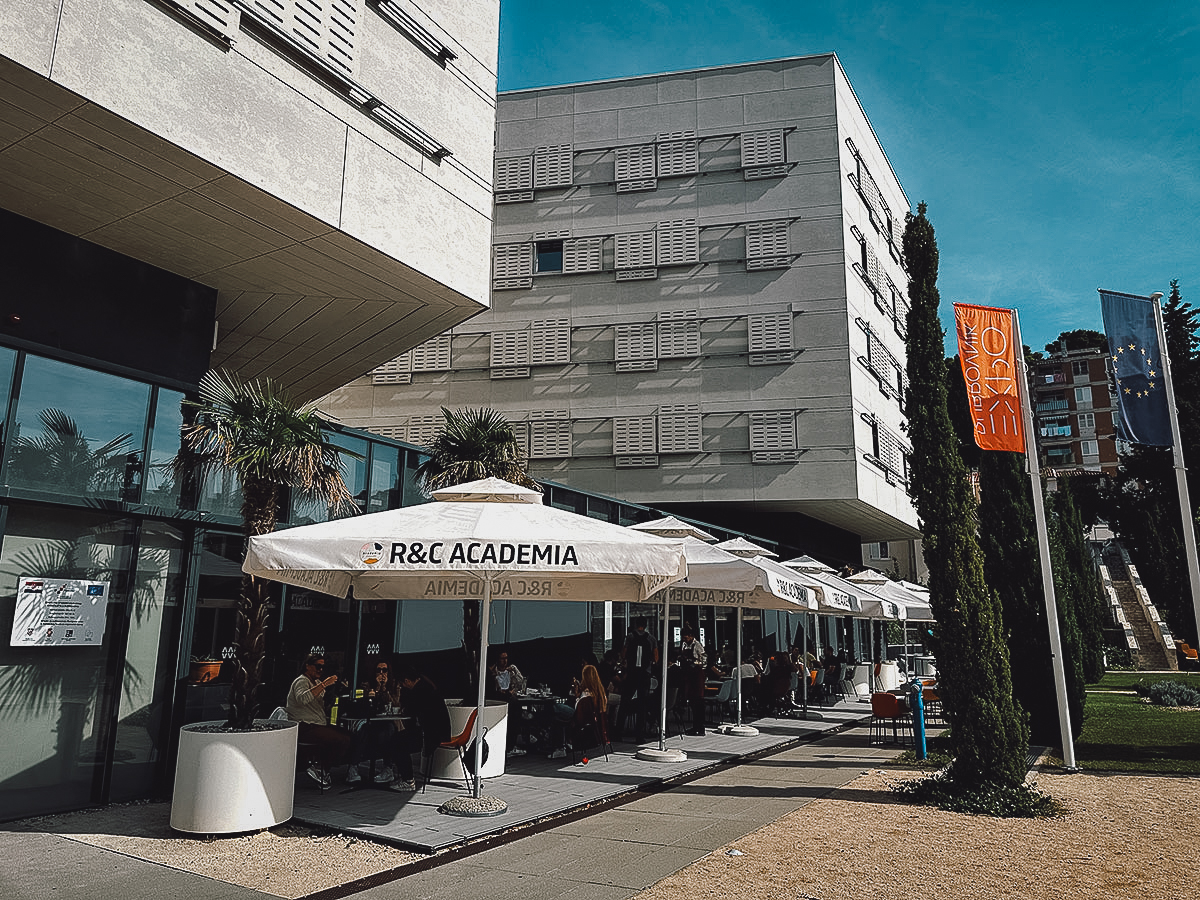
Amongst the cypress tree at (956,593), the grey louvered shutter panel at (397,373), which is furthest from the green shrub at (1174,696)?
the grey louvered shutter panel at (397,373)

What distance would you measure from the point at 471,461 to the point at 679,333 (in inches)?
639

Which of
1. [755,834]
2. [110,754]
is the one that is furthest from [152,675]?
[755,834]

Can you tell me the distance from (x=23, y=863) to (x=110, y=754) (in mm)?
2478

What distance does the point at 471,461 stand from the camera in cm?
1404

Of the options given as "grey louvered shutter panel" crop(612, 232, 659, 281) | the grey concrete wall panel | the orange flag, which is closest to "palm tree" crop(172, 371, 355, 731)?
the grey concrete wall panel

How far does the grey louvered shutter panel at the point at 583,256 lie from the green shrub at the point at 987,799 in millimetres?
22759

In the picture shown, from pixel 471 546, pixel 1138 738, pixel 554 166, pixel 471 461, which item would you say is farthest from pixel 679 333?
pixel 471 546

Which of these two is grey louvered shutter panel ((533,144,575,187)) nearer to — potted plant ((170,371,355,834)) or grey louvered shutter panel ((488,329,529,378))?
grey louvered shutter panel ((488,329,529,378))

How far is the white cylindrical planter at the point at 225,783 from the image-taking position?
312 inches

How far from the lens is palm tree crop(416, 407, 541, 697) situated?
545 inches

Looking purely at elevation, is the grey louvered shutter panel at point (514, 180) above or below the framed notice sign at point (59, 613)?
above

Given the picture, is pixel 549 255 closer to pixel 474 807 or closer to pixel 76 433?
pixel 76 433

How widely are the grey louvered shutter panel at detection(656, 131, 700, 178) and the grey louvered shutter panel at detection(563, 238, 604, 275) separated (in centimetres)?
332

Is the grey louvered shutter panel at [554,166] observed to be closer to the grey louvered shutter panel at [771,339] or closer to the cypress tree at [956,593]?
the grey louvered shutter panel at [771,339]
